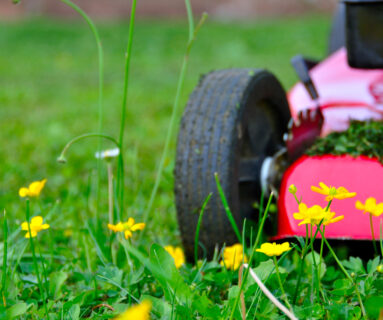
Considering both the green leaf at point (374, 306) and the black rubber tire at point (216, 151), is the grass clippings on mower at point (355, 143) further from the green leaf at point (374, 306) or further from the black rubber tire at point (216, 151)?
the green leaf at point (374, 306)

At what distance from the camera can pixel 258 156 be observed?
1322 millimetres

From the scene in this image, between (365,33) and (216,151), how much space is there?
1.52 ft

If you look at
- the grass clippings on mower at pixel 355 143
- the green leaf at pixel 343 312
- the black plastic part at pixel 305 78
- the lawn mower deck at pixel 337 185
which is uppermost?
the black plastic part at pixel 305 78

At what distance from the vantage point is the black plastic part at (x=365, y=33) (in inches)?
48.1

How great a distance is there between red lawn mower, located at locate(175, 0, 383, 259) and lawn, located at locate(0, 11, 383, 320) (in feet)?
0.32

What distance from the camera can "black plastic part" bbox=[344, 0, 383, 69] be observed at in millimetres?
1223

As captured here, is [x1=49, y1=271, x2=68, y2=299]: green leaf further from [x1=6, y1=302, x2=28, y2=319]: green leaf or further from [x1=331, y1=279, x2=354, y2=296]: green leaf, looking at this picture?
[x1=331, y1=279, x2=354, y2=296]: green leaf

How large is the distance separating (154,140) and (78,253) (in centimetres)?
141

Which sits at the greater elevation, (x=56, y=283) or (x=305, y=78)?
(x=305, y=78)

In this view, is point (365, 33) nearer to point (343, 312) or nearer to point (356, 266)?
point (356, 266)

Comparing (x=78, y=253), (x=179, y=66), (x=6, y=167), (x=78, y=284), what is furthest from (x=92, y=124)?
(x=179, y=66)

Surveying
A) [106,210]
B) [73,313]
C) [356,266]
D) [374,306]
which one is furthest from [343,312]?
[106,210]

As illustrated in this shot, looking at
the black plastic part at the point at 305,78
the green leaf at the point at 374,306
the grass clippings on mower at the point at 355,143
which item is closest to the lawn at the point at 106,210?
the green leaf at the point at 374,306

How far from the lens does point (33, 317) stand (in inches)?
35.6
